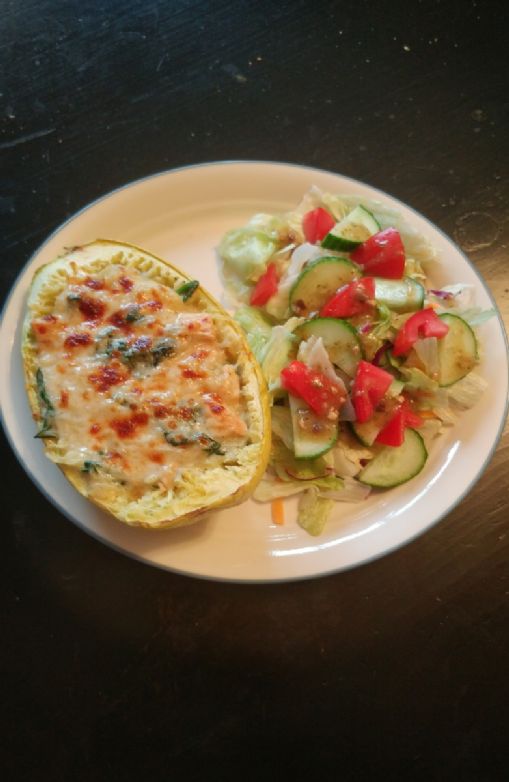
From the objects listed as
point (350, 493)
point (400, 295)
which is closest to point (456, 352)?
point (400, 295)

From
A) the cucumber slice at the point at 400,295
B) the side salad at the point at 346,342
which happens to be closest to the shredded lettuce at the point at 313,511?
the side salad at the point at 346,342

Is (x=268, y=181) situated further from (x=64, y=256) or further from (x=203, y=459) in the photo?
(x=203, y=459)

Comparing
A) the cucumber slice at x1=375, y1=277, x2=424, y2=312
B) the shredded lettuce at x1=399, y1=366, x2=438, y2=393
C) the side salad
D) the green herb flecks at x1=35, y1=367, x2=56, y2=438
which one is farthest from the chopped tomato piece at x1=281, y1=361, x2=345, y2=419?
the green herb flecks at x1=35, y1=367, x2=56, y2=438

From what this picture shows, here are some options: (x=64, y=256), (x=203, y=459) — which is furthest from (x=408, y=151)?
(x=203, y=459)

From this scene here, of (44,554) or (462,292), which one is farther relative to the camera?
(462,292)

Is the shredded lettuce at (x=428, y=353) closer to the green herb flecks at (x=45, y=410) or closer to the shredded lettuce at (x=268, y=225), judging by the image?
the shredded lettuce at (x=268, y=225)

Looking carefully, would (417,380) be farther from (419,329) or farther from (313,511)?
(313,511)

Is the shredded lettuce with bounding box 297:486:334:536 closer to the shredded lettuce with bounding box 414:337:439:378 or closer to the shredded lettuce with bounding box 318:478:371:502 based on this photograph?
the shredded lettuce with bounding box 318:478:371:502
